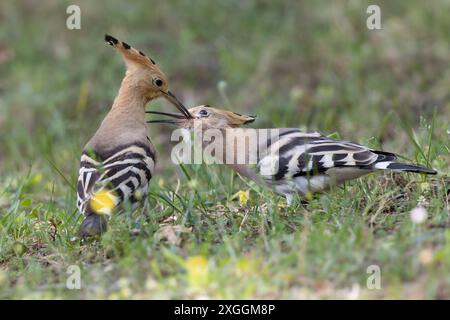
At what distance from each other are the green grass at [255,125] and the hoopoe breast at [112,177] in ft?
0.41

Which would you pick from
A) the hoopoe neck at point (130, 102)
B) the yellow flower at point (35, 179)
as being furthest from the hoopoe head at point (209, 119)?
the yellow flower at point (35, 179)

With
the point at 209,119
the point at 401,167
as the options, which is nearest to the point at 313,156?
the point at 401,167

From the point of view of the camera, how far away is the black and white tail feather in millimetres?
4223

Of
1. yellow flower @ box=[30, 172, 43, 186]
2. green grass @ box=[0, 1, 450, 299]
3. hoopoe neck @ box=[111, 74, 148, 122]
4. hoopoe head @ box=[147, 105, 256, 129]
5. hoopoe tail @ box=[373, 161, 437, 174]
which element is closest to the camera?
green grass @ box=[0, 1, 450, 299]

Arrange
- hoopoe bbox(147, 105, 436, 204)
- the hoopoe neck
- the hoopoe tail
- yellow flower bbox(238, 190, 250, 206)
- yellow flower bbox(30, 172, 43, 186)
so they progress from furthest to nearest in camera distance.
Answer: yellow flower bbox(30, 172, 43, 186) < the hoopoe neck < yellow flower bbox(238, 190, 250, 206) < hoopoe bbox(147, 105, 436, 204) < the hoopoe tail

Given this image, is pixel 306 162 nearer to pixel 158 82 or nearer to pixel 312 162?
pixel 312 162

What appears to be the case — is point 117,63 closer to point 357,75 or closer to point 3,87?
point 3,87

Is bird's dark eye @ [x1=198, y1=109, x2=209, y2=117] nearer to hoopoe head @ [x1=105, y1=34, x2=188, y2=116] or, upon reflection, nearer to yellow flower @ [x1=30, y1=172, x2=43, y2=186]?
hoopoe head @ [x1=105, y1=34, x2=188, y2=116]

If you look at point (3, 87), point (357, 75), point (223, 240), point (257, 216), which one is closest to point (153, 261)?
point (223, 240)

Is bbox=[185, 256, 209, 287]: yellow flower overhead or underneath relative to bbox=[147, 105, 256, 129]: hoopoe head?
underneath

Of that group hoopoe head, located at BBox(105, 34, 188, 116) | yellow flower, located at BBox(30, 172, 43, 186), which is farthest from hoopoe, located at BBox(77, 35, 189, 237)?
yellow flower, located at BBox(30, 172, 43, 186)

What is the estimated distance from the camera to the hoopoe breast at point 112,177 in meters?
4.12

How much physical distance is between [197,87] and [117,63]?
825 millimetres

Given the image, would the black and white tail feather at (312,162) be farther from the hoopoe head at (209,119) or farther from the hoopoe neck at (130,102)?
the hoopoe neck at (130,102)
